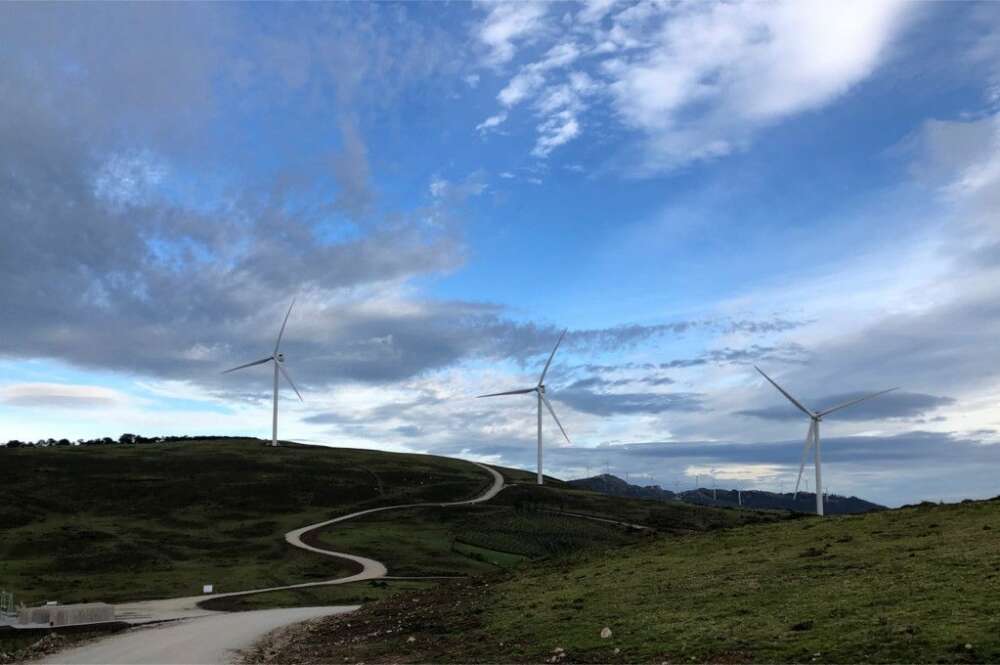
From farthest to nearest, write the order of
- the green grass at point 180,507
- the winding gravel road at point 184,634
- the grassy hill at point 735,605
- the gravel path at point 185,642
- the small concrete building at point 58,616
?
the green grass at point 180,507 < the small concrete building at point 58,616 < the winding gravel road at point 184,634 < the gravel path at point 185,642 < the grassy hill at point 735,605

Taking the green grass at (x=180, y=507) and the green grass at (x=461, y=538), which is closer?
the green grass at (x=180, y=507)

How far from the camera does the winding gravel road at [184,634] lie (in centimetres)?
3158

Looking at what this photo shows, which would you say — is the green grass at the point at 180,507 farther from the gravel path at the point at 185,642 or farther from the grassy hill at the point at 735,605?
the grassy hill at the point at 735,605

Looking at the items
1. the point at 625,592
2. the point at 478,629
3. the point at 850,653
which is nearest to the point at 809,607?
the point at 850,653

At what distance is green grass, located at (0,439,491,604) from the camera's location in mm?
72875

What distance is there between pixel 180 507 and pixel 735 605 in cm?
10923

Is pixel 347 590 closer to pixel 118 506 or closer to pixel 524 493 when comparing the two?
pixel 118 506

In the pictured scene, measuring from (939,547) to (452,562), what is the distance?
58.2 meters

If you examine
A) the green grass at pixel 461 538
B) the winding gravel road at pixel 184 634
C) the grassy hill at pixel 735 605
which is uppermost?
the grassy hill at pixel 735 605

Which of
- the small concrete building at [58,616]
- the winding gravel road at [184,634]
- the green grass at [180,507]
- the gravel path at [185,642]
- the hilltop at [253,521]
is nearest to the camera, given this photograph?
the gravel path at [185,642]

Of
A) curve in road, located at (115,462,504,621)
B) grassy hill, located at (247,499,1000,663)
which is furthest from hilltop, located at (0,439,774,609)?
grassy hill, located at (247,499,1000,663)

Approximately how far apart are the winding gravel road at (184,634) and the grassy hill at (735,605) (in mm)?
2502

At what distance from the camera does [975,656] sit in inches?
666

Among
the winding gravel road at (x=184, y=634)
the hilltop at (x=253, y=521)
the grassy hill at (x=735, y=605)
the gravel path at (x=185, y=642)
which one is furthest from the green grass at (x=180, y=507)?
the grassy hill at (x=735, y=605)
